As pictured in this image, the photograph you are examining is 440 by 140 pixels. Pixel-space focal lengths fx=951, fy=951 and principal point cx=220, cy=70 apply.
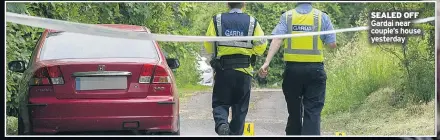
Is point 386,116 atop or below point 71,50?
below

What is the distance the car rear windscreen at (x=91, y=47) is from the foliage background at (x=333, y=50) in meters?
0.31

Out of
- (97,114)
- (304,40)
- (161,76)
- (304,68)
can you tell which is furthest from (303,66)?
(97,114)

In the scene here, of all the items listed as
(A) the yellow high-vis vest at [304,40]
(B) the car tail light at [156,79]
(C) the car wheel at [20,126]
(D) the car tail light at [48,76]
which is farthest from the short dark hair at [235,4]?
(C) the car wheel at [20,126]

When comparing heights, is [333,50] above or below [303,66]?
above

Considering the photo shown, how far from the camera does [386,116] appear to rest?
9047mm

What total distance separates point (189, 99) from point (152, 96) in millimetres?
765

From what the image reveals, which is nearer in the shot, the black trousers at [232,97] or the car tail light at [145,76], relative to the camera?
the car tail light at [145,76]

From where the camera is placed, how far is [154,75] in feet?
26.9

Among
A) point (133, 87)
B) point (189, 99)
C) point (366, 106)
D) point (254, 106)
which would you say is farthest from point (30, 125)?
point (366, 106)

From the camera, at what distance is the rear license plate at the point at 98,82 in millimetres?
8086

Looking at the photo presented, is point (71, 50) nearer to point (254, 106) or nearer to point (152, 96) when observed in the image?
point (152, 96)

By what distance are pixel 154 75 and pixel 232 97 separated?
3.29 ft

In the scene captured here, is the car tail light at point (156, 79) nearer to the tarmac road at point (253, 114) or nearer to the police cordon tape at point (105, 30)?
the police cordon tape at point (105, 30)

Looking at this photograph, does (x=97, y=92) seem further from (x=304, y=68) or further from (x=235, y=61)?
(x=304, y=68)
